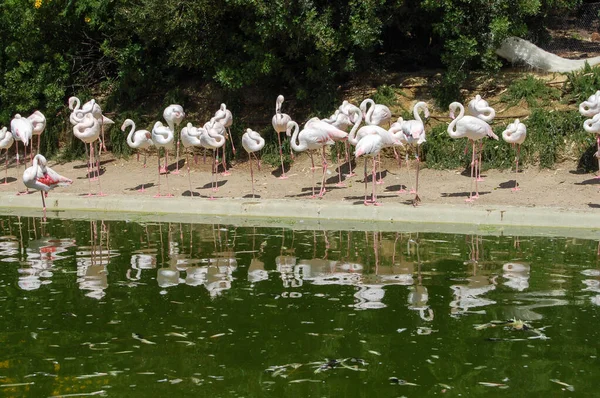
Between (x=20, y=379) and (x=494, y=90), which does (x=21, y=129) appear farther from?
(x=20, y=379)

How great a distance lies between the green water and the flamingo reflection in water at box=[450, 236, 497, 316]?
19 millimetres

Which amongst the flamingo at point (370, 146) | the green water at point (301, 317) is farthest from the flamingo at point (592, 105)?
the green water at point (301, 317)

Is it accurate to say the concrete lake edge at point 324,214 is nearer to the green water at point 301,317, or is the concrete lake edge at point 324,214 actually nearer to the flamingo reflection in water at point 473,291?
the green water at point 301,317

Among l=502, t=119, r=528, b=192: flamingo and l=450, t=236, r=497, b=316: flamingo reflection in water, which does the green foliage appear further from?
l=450, t=236, r=497, b=316: flamingo reflection in water

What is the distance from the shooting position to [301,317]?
7.09m

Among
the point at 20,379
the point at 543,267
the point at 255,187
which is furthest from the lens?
the point at 255,187

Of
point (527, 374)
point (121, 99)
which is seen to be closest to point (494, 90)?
point (121, 99)

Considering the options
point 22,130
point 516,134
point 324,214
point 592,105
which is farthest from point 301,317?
point 22,130

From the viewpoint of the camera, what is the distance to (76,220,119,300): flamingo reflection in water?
8.26m

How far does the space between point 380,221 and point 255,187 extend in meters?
4.24

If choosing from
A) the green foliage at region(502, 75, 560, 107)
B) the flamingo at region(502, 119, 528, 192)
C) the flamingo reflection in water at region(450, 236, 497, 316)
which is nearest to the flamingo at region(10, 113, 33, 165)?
the flamingo at region(502, 119, 528, 192)

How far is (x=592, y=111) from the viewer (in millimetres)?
14625

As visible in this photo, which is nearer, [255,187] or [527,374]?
[527,374]

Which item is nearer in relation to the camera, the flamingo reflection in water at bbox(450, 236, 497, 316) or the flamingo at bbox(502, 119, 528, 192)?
the flamingo reflection in water at bbox(450, 236, 497, 316)
